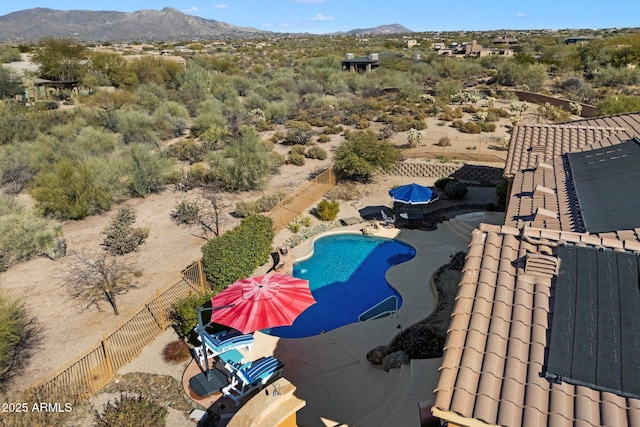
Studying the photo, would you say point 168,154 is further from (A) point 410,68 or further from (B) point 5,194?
(A) point 410,68

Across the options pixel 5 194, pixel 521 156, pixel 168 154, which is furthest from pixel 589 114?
pixel 5 194

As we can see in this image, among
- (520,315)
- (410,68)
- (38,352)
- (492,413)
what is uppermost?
(410,68)

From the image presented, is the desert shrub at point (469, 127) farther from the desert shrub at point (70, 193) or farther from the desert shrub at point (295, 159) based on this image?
the desert shrub at point (70, 193)

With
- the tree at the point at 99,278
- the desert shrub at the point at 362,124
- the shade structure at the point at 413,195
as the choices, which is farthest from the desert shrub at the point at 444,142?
the tree at the point at 99,278

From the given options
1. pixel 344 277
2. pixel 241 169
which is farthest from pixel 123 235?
pixel 344 277

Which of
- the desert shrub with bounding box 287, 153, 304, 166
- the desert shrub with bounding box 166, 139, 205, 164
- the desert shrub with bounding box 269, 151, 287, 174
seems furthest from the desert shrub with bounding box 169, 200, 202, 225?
the desert shrub with bounding box 287, 153, 304, 166

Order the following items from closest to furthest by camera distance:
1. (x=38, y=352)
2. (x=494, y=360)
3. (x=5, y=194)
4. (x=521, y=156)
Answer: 1. (x=494, y=360)
2. (x=38, y=352)
3. (x=521, y=156)
4. (x=5, y=194)
